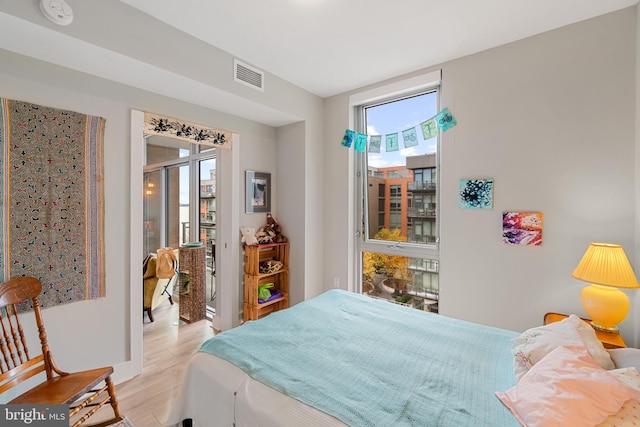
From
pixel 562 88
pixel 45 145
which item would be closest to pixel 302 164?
pixel 45 145

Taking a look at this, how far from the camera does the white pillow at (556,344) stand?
119 cm

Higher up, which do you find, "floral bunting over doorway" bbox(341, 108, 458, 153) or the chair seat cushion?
"floral bunting over doorway" bbox(341, 108, 458, 153)

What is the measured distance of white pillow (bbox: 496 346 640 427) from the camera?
884mm

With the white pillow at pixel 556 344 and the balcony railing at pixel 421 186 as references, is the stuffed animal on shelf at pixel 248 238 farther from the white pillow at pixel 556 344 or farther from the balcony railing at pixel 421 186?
the white pillow at pixel 556 344

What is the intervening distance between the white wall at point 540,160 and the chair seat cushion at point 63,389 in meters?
2.65

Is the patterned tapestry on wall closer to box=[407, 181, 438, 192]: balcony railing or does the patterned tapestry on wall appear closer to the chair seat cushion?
the chair seat cushion

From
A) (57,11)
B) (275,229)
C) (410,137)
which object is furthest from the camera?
(275,229)

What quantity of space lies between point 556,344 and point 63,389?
246cm

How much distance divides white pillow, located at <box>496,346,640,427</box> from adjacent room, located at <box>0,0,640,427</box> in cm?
2

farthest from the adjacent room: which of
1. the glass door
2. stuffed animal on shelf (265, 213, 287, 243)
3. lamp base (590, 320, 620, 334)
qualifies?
the glass door

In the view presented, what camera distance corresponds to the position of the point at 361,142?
3082 millimetres

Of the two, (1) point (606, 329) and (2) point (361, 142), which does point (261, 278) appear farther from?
(1) point (606, 329)

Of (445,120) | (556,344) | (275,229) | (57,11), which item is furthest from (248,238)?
(556,344)

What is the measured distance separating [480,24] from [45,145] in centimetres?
314
